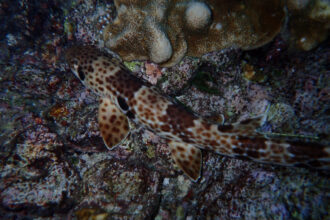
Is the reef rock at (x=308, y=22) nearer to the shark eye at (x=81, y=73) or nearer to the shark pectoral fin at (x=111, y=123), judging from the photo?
the shark pectoral fin at (x=111, y=123)

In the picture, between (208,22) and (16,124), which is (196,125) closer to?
(208,22)

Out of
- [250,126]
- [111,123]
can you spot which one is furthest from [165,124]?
[250,126]

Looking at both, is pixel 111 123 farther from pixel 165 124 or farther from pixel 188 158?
pixel 188 158

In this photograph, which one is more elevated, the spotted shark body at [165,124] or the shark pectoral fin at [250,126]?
the shark pectoral fin at [250,126]

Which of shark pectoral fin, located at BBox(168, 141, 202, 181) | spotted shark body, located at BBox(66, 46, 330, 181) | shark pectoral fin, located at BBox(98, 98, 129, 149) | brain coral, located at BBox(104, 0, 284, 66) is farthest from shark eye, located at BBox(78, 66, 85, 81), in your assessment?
shark pectoral fin, located at BBox(168, 141, 202, 181)

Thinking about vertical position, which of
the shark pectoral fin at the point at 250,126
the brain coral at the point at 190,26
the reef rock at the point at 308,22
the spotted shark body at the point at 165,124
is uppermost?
the reef rock at the point at 308,22

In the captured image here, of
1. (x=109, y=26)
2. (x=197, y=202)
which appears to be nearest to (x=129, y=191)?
(x=197, y=202)

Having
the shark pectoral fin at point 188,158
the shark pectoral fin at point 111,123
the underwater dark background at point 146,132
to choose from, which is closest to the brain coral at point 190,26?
the underwater dark background at point 146,132
